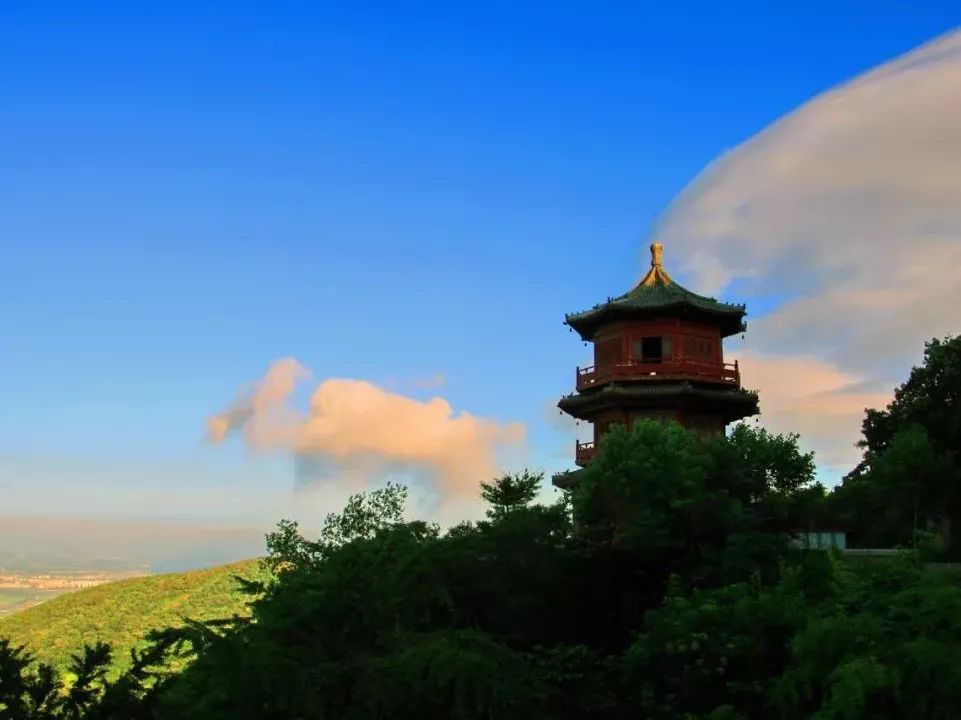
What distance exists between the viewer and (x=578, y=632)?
20.9 m

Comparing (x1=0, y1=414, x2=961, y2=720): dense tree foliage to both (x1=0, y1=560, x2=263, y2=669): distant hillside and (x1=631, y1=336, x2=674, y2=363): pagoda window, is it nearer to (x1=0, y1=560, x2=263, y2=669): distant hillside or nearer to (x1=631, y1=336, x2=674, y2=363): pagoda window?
(x1=631, y1=336, x2=674, y2=363): pagoda window

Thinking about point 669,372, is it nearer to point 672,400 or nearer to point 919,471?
point 672,400

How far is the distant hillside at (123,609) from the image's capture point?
5766 centimetres

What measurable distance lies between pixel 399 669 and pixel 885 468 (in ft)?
69.0

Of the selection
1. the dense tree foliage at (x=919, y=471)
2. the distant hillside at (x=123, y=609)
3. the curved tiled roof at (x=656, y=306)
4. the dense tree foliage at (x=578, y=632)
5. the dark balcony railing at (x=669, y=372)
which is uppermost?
the curved tiled roof at (x=656, y=306)

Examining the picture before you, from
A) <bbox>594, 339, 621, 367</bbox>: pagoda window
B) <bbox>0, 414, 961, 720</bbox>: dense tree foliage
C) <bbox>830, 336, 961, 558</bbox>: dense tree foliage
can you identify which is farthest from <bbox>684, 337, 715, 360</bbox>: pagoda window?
<bbox>0, 414, 961, 720</bbox>: dense tree foliage

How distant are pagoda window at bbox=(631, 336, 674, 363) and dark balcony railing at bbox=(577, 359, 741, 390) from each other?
0.70 feet

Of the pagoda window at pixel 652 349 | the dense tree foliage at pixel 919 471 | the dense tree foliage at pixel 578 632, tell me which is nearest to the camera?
the dense tree foliage at pixel 578 632

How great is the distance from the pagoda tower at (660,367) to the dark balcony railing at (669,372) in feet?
0.12

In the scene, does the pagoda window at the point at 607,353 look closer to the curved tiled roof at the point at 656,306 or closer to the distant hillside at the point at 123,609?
the curved tiled roof at the point at 656,306

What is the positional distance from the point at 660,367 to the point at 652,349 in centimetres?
125

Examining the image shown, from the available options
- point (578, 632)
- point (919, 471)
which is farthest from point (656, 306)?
point (578, 632)

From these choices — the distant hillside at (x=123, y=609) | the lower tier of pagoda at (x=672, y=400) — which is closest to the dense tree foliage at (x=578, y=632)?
the lower tier of pagoda at (x=672, y=400)

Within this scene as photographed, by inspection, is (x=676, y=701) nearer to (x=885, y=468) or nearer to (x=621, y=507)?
(x=621, y=507)
